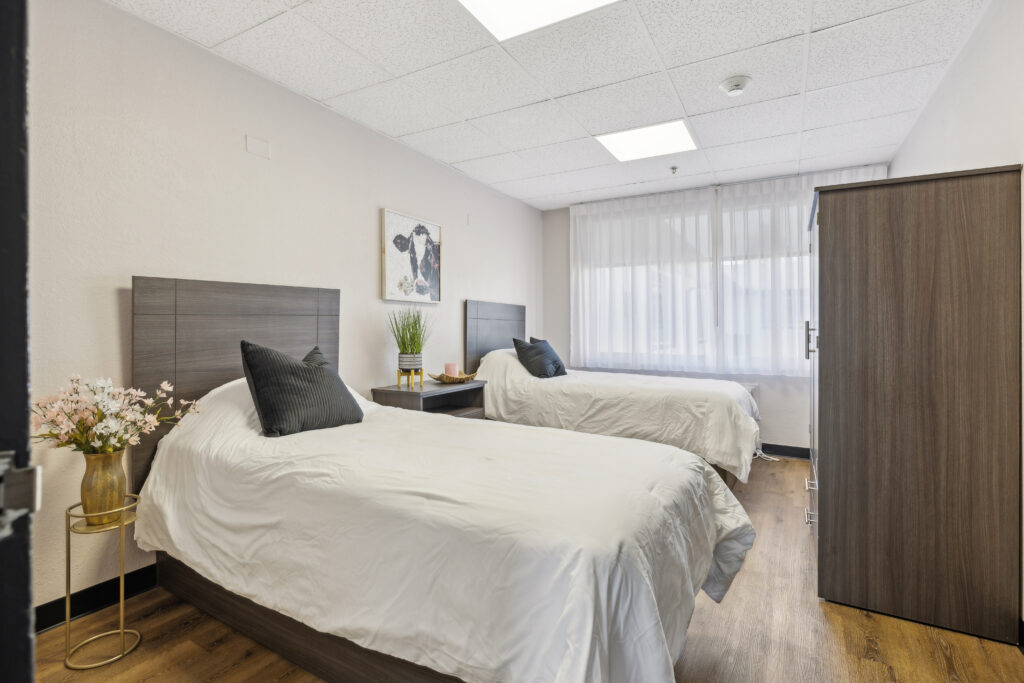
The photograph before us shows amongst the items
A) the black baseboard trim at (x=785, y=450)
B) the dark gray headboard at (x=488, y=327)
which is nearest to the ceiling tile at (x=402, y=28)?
the dark gray headboard at (x=488, y=327)

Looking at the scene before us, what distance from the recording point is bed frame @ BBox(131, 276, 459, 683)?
1.56 meters

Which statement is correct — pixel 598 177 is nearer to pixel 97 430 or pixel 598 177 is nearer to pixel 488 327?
pixel 488 327

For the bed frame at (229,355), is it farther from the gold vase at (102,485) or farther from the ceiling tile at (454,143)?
the ceiling tile at (454,143)

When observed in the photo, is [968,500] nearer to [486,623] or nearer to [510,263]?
[486,623]

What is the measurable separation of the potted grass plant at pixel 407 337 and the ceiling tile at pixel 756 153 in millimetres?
2632

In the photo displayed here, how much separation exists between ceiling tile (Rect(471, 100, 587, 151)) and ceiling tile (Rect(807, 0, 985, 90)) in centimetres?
140

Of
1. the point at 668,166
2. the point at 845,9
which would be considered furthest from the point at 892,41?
the point at 668,166

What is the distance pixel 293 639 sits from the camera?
66.2 inches

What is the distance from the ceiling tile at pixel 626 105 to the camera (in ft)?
9.33

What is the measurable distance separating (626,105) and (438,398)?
8.08ft

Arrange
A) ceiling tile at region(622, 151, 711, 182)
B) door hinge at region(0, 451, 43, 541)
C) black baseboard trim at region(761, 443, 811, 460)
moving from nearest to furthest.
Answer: door hinge at region(0, 451, 43, 541), ceiling tile at region(622, 151, 711, 182), black baseboard trim at region(761, 443, 811, 460)

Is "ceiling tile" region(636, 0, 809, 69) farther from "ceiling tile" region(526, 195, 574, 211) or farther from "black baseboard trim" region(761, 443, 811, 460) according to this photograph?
"black baseboard trim" region(761, 443, 811, 460)

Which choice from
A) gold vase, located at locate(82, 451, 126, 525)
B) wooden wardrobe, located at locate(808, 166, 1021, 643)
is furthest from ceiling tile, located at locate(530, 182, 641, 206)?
gold vase, located at locate(82, 451, 126, 525)

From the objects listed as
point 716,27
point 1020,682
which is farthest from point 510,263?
point 1020,682
